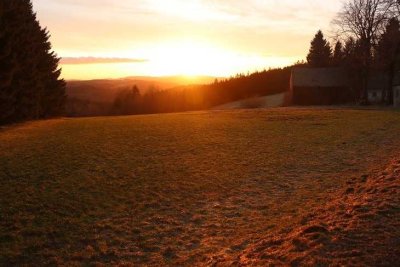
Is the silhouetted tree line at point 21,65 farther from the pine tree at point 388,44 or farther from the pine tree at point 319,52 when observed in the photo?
the pine tree at point 319,52

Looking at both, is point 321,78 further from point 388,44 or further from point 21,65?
point 21,65

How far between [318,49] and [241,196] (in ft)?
301

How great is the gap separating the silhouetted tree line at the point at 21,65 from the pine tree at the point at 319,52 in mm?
64039

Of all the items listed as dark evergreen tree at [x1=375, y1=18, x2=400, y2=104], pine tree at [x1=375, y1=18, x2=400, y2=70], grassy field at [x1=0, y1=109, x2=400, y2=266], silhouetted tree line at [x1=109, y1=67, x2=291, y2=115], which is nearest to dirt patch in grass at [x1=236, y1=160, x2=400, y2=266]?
grassy field at [x1=0, y1=109, x2=400, y2=266]

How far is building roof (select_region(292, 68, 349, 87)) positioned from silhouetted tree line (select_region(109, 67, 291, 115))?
32.8 meters

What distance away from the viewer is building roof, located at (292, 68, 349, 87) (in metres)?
75.9

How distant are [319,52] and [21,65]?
75.8 metres

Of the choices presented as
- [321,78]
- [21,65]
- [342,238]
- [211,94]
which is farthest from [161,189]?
[211,94]

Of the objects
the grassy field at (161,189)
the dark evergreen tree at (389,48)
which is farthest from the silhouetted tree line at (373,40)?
the grassy field at (161,189)

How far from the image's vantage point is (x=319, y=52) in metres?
99.9

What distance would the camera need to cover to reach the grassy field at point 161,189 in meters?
10.3

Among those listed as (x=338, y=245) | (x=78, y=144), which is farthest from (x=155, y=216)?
(x=78, y=144)

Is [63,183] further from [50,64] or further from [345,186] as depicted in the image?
Result: [50,64]

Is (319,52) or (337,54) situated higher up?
(319,52)
